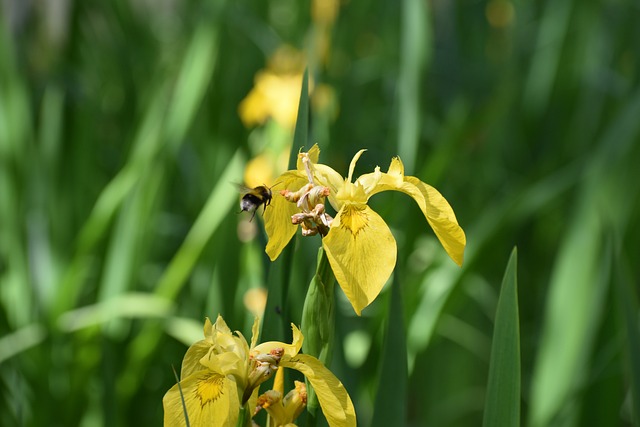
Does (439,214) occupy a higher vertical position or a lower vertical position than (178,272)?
lower

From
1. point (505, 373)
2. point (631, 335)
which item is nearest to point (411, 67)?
point (631, 335)

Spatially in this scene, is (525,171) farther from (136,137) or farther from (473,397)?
(136,137)

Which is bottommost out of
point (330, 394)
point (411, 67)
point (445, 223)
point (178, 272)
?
point (330, 394)

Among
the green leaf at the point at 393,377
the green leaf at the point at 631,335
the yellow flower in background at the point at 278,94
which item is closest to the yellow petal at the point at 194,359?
the green leaf at the point at 393,377

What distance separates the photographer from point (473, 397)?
6.35 feet

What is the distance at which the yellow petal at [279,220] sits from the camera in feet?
2.31

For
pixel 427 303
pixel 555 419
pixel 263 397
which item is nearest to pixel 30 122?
pixel 427 303

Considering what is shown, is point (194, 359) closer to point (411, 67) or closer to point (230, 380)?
point (230, 380)

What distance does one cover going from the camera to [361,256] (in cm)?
61

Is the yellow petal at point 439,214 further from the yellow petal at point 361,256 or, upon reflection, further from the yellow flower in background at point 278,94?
the yellow flower in background at point 278,94

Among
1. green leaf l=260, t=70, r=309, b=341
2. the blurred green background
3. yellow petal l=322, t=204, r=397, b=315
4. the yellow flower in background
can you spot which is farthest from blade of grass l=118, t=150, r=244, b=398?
yellow petal l=322, t=204, r=397, b=315

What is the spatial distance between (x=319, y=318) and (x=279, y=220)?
87mm

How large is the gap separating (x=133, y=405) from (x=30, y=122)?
2.75 feet

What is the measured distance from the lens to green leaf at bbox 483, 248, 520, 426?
73 centimetres
